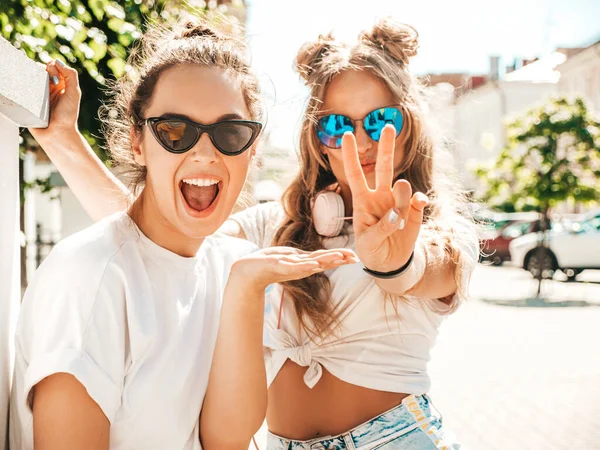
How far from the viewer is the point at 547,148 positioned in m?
17.8

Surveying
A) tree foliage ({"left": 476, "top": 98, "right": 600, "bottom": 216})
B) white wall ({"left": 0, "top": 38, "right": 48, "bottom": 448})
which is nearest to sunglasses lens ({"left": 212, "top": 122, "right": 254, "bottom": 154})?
white wall ({"left": 0, "top": 38, "right": 48, "bottom": 448})

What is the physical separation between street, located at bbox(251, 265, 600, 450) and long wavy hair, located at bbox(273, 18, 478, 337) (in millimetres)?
427

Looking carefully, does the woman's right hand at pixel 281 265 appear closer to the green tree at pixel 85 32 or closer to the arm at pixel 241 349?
the arm at pixel 241 349

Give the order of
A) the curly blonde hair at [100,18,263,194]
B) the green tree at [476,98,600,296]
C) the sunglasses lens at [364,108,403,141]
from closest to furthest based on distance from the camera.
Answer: the curly blonde hair at [100,18,263,194] → the sunglasses lens at [364,108,403,141] → the green tree at [476,98,600,296]

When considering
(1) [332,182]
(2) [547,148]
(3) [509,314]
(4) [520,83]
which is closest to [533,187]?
(2) [547,148]

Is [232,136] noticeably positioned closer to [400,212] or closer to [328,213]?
[400,212]

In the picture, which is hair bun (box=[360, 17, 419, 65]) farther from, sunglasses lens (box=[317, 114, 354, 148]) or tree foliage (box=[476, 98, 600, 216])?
tree foliage (box=[476, 98, 600, 216])

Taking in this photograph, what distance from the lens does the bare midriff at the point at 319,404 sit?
247 cm

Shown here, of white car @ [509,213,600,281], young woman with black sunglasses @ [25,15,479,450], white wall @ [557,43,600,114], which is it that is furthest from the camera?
white wall @ [557,43,600,114]

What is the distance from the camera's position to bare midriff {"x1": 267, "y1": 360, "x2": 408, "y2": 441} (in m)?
2.47

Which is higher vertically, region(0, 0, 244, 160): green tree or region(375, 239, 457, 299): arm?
region(0, 0, 244, 160): green tree

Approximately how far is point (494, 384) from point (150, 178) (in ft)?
23.0

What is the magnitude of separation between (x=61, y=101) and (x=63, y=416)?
1.15 metres

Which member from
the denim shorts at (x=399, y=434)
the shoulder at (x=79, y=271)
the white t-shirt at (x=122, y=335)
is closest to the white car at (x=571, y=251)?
the denim shorts at (x=399, y=434)
